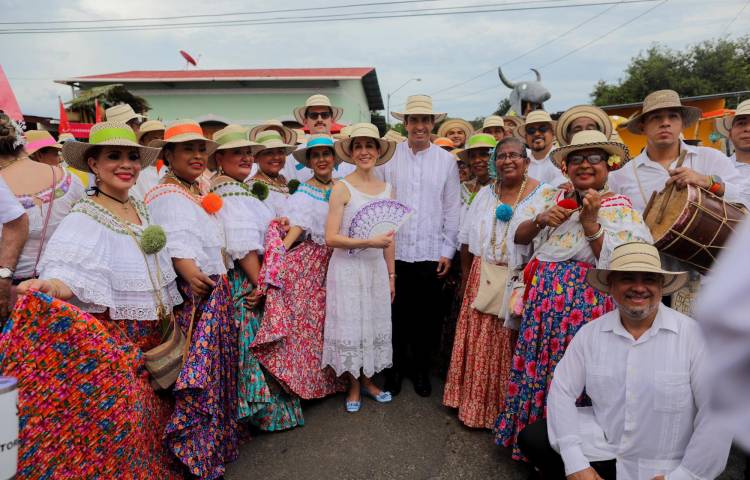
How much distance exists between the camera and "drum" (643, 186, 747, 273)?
2885 millimetres

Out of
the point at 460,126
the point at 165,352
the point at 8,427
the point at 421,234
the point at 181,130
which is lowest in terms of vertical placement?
the point at 165,352

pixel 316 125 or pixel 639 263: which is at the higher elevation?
pixel 316 125

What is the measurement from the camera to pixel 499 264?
11.9 feet

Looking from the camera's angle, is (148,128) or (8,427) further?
(148,128)

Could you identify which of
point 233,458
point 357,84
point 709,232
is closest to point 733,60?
point 357,84

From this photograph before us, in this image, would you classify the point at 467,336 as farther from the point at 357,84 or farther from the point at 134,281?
the point at 357,84

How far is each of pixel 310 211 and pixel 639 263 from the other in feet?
8.29

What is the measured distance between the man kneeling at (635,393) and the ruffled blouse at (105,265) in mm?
2397

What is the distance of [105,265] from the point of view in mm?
2529

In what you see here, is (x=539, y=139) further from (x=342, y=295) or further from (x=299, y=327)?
(x=299, y=327)

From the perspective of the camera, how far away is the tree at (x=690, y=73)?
A: 3084 cm

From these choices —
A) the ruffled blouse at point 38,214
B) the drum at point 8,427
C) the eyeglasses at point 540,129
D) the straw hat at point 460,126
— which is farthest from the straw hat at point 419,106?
the drum at point 8,427

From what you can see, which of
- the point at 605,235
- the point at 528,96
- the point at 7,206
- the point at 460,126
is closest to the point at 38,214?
the point at 7,206

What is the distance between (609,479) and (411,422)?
1.74 meters
